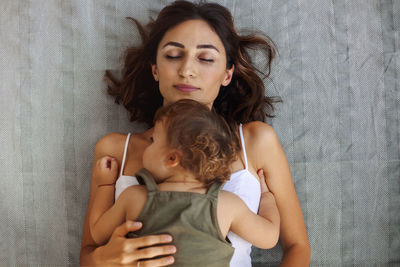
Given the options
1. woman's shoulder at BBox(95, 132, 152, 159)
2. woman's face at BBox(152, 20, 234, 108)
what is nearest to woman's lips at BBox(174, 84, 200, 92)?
woman's face at BBox(152, 20, 234, 108)

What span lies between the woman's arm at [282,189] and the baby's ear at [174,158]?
39cm

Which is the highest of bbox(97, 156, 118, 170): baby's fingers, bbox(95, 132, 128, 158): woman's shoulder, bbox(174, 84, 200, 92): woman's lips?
bbox(174, 84, 200, 92): woman's lips

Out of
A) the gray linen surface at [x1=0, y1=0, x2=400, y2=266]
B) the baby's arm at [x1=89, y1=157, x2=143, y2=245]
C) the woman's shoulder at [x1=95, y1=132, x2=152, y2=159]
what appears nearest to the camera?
the baby's arm at [x1=89, y1=157, x2=143, y2=245]

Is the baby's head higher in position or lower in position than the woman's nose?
lower

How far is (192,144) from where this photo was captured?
3.71ft

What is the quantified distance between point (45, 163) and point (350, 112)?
1.47 meters

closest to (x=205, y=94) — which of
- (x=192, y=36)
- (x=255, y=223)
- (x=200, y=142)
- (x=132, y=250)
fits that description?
(x=192, y=36)

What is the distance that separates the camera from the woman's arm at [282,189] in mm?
1425

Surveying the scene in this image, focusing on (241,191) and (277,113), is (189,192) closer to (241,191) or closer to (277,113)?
(241,191)

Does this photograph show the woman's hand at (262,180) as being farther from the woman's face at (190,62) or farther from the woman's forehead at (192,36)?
the woman's forehead at (192,36)

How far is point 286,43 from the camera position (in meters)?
1.64

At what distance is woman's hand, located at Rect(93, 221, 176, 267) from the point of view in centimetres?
112

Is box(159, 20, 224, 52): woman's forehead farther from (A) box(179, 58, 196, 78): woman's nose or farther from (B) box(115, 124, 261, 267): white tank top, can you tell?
(B) box(115, 124, 261, 267): white tank top

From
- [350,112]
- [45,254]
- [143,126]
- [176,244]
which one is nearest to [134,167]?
[143,126]
